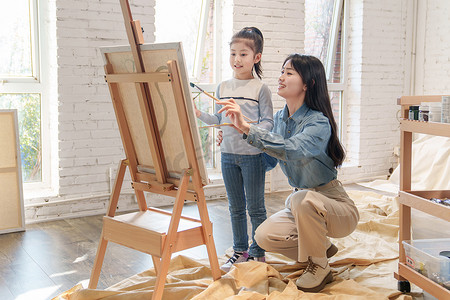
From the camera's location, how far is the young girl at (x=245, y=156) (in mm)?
2936

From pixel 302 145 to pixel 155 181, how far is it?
27.9 inches

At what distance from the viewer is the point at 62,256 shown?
3.23 m

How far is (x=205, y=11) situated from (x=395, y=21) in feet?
7.70

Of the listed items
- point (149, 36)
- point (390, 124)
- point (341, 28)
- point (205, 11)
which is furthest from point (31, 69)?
point (390, 124)

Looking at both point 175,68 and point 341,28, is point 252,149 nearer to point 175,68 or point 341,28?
point 175,68

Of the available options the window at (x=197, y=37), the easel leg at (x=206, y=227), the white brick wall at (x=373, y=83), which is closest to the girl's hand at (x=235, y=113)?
the easel leg at (x=206, y=227)

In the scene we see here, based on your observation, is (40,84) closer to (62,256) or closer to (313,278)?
(62,256)

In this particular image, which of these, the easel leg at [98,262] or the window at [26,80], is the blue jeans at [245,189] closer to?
the easel leg at [98,262]

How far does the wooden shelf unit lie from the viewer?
2.27 meters

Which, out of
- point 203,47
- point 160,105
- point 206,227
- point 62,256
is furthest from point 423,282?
point 203,47

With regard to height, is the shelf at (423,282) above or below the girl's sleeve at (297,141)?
below

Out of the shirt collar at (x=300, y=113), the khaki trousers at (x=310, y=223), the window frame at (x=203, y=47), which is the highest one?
the window frame at (x=203, y=47)

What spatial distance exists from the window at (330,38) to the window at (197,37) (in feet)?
Result: 4.29

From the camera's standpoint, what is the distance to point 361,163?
5984 millimetres
